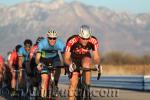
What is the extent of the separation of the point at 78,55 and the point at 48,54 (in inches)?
76.7

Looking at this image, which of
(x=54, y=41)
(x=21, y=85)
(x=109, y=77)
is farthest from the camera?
(x=109, y=77)

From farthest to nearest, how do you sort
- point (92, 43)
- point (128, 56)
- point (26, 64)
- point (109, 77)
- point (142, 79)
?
point (128, 56) < point (109, 77) < point (142, 79) < point (26, 64) < point (92, 43)

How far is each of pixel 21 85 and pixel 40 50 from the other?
4.12 m

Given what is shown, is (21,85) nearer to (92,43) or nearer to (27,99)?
(27,99)

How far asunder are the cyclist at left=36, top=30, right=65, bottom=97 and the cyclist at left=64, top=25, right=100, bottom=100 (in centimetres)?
126

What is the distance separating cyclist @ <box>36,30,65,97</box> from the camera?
1318 centimetres

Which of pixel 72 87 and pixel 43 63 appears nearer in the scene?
pixel 72 87

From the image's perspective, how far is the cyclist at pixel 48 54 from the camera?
1318 centimetres

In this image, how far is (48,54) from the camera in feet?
45.0

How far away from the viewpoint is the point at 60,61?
14.0 metres

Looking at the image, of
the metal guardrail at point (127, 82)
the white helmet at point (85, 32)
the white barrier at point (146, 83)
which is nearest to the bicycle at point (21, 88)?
the white helmet at point (85, 32)

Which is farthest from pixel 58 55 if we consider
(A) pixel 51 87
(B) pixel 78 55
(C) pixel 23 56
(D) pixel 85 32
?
(C) pixel 23 56

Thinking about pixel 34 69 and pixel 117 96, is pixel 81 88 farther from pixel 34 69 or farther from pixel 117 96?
pixel 117 96

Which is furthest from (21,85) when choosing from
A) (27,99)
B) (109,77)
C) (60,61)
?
(109,77)
